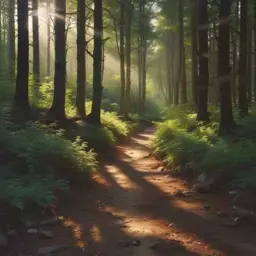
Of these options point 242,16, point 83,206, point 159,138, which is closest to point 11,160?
point 83,206

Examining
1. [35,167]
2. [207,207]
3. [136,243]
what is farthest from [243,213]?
[35,167]

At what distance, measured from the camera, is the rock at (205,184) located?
923 cm

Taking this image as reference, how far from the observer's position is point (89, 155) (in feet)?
34.7

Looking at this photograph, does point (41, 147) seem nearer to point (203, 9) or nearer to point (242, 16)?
point (203, 9)

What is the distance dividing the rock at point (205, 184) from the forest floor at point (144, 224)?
19cm

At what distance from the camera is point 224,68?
12258 mm

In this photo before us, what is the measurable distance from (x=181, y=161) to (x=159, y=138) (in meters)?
4.25

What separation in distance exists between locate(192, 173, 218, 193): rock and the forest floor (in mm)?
191

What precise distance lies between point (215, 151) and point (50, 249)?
5229 millimetres

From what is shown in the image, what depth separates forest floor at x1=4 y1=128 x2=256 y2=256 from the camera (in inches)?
237

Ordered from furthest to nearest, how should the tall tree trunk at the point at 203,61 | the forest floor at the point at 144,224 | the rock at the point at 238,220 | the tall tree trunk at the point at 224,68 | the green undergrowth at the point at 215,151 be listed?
1. the tall tree trunk at the point at 203,61
2. the tall tree trunk at the point at 224,68
3. the green undergrowth at the point at 215,151
4. the rock at the point at 238,220
5. the forest floor at the point at 144,224

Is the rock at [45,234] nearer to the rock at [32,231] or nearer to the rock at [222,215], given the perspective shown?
the rock at [32,231]

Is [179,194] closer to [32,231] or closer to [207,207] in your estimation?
[207,207]

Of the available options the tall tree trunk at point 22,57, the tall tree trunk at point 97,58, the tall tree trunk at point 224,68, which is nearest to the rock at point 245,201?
the tall tree trunk at point 224,68
